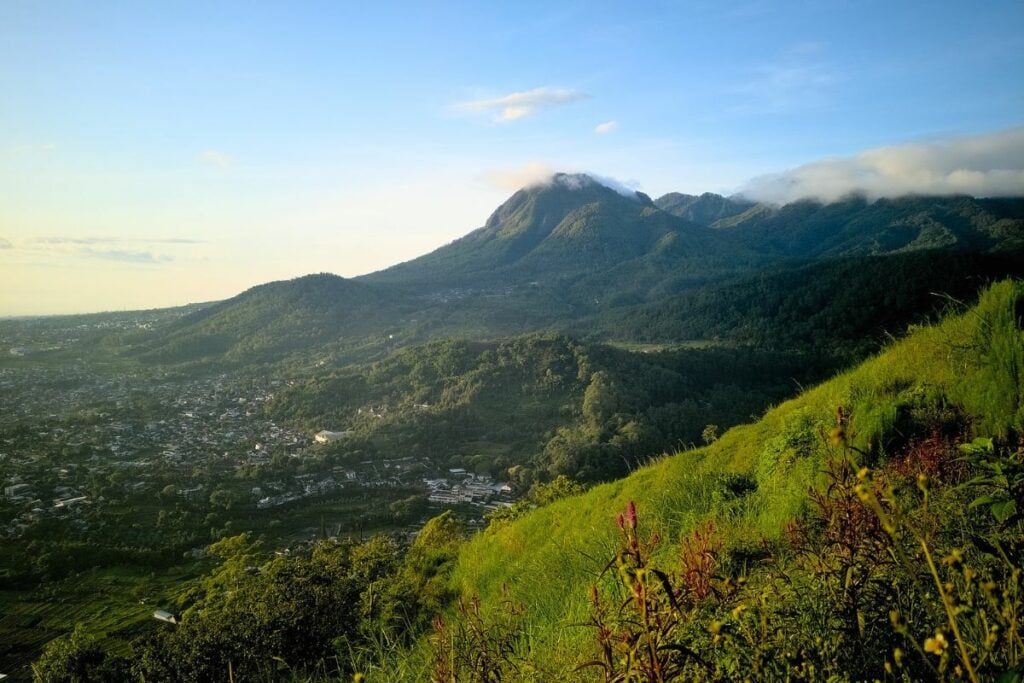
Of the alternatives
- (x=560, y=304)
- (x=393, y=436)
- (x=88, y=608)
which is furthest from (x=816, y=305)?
(x=88, y=608)

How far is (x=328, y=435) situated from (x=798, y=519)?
3074 inches

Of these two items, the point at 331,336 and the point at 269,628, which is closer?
the point at 269,628

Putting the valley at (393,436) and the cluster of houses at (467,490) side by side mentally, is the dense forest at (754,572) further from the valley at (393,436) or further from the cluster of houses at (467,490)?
the cluster of houses at (467,490)

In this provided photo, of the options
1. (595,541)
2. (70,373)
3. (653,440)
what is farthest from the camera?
(70,373)

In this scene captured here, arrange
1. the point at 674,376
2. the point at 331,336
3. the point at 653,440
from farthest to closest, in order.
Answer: the point at 331,336 → the point at 674,376 → the point at 653,440

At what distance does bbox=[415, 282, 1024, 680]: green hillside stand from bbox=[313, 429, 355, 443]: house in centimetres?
6997

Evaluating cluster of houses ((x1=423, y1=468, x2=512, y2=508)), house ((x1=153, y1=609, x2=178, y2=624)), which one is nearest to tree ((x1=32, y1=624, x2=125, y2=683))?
house ((x1=153, y1=609, x2=178, y2=624))

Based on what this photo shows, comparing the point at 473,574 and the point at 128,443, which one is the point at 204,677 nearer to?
the point at 473,574

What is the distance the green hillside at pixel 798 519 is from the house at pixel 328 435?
70.0 metres

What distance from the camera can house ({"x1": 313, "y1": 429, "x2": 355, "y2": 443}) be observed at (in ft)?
244

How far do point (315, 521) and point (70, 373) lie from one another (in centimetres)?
8776

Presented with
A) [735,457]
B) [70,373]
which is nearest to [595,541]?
[735,457]

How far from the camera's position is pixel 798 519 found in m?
4.16

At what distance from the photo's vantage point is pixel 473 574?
25.9ft
